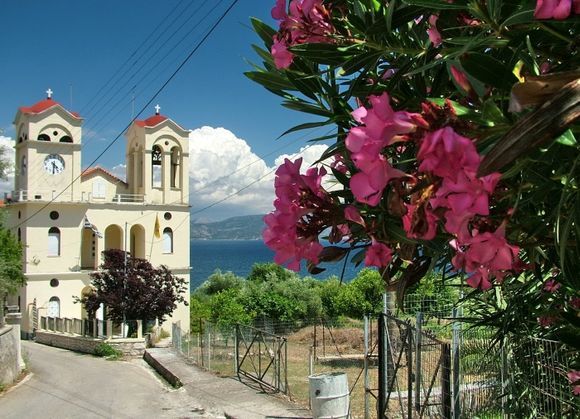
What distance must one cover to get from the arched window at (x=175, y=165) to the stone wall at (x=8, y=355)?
55.8 ft

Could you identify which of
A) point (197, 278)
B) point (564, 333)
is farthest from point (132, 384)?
point (197, 278)

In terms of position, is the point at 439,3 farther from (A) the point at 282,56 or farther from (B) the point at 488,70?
(A) the point at 282,56

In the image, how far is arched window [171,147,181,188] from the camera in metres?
31.1

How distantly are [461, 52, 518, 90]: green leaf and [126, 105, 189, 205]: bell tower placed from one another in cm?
3011

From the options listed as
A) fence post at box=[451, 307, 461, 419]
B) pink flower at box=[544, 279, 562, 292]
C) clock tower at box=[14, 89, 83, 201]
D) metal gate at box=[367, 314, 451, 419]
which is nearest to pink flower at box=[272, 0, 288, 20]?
pink flower at box=[544, 279, 562, 292]

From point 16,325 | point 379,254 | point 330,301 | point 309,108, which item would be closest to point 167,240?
point 330,301

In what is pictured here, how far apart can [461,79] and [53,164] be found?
30.0m

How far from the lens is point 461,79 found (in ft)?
2.65

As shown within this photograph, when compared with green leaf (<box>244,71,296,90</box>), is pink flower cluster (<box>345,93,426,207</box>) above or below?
below

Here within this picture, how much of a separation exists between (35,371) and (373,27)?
16.9 metres

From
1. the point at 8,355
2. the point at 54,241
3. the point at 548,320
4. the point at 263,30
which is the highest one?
the point at 54,241

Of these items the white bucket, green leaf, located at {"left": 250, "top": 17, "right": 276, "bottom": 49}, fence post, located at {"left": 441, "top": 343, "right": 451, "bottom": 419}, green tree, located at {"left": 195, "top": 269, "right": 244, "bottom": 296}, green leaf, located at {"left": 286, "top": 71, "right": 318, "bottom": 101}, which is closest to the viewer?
green leaf, located at {"left": 286, "top": 71, "right": 318, "bottom": 101}

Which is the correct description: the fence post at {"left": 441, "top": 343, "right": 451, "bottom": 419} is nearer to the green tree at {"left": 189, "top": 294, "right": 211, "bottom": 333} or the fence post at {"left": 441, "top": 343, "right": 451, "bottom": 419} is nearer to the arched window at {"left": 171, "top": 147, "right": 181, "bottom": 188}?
the green tree at {"left": 189, "top": 294, "right": 211, "bottom": 333}

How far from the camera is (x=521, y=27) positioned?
836 mm
